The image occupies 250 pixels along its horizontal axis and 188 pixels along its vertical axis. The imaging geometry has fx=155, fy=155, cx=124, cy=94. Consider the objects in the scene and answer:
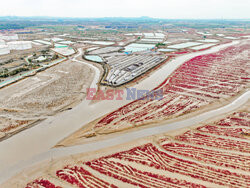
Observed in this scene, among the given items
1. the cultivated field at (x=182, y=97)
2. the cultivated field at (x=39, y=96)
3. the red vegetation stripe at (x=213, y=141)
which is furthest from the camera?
the cultivated field at (x=39, y=96)

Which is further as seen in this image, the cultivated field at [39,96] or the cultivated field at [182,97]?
the cultivated field at [39,96]

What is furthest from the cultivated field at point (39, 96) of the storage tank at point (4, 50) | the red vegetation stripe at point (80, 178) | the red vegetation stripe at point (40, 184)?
the storage tank at point (4, 50)

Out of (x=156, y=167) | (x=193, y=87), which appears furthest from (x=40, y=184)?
(x=193, y=87)

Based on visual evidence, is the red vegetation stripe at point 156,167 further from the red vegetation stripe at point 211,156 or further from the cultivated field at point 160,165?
the red vegetation stripe at point 211,156

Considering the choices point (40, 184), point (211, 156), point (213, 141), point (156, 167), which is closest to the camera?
point (40, 184)

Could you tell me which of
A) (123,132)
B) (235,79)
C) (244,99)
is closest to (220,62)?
(235,79)

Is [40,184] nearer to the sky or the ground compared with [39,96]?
nearer to the ground

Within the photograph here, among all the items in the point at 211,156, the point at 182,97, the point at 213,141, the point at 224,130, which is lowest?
the point at 211,156

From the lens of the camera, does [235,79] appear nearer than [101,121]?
No

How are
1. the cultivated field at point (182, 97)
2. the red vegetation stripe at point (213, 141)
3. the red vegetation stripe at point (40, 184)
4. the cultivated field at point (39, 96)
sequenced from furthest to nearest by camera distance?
the cultivated field at point (39, 96) → the cultivated field at point (182, 97) → the red vegetation stripe at point (213, 141) → the red vegetation stripe at point (40, 184)

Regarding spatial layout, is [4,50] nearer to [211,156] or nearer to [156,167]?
[156,167]

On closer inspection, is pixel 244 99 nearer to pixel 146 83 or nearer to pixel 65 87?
pixel 146 83
